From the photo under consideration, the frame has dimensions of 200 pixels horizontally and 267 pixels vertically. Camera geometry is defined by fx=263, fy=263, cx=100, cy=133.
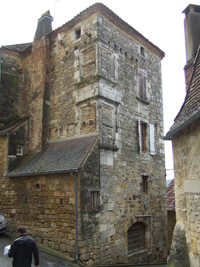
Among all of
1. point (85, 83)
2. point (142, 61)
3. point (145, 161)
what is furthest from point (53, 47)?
point (145, 161)

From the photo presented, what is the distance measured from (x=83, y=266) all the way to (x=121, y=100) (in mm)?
6185

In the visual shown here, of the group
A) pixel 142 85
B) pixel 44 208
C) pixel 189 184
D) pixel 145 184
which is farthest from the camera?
pixel 142 85

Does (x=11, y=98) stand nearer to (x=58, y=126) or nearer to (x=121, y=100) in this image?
(x=58, y=126)

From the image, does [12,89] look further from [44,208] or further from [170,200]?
[170,200]

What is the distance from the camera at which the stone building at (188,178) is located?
17.4 feet

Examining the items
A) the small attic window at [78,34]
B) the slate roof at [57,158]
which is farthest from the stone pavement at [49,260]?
the small attic window at [78,34]

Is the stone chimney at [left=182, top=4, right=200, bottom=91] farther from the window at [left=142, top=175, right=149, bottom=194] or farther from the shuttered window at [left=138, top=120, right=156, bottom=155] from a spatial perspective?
the window at [left=142, top=175, right=149, bottom=194]

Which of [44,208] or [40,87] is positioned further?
[40,87]

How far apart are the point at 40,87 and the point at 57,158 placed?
3.88 meters

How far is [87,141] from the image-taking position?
30.9ft

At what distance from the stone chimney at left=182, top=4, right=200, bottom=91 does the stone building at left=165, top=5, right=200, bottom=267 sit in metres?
1.11

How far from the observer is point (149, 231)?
430 inches

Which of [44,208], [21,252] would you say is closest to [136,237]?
[44,208]

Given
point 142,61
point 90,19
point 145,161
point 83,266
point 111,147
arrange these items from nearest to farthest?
1. point 83,266
2. point 111,147
3. point 90,19
4. point 145,161
5. point 142,61
